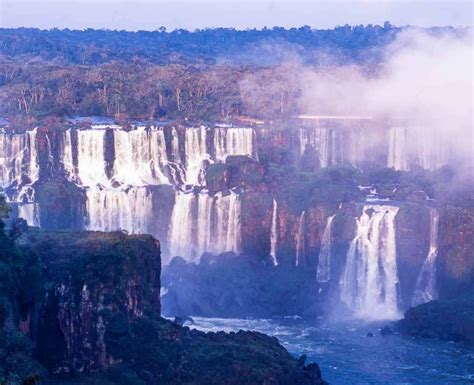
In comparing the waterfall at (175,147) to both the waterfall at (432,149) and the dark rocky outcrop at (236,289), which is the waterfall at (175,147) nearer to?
the dark rocky outcrop at (236,289)

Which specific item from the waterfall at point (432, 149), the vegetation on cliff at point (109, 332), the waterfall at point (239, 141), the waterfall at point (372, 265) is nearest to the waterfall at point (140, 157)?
the waterfall at point (239, 141)

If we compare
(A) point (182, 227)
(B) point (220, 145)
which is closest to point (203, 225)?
(A) point (182, 227)

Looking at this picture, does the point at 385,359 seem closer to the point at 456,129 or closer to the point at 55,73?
the point at 456,129

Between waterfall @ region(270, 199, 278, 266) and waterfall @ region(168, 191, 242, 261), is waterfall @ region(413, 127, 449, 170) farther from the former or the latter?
waterfall @ region(168, 191, 242, 261)

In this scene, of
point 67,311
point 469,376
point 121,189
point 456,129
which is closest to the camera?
point 67,311

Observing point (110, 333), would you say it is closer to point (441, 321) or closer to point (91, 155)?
point (441, 321)

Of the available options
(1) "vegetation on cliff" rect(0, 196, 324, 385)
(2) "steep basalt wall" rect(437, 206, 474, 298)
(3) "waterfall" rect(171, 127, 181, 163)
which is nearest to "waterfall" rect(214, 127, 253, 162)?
(3) "waterfall" rect(171, 127, 181, 163)

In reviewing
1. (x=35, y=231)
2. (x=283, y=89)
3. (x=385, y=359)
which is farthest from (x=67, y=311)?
(x=283, y=89)
